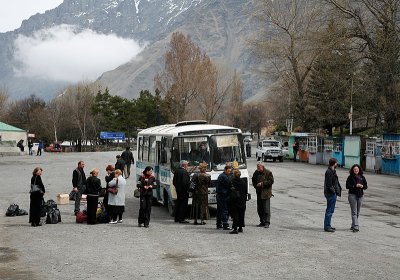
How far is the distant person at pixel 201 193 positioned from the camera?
592 inches

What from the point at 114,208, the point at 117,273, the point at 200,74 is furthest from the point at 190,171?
the point at 200,74

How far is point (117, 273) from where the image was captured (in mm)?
9625

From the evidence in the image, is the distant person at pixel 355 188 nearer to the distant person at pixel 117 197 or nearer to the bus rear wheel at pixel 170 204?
the bus rear wheel at pixel 170 204

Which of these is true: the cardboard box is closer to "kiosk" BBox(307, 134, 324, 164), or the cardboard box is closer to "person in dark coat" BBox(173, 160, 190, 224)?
"person in dark coat" BBox(173, 160, 190, 224)

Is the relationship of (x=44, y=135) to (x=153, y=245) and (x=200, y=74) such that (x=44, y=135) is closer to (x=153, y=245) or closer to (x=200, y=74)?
(x=200, y=74)

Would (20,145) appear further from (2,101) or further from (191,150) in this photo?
(191,150)

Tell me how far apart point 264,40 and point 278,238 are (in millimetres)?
46184

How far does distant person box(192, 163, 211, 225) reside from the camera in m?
15.0

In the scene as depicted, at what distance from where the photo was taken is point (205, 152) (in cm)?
1664

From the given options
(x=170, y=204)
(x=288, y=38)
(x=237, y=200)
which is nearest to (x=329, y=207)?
(x=237, y=200)

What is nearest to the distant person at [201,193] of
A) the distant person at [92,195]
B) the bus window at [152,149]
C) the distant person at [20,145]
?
the distant person at [92,195]

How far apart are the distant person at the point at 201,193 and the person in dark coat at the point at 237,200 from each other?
1413 mm

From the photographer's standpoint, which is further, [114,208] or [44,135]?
[44,135]

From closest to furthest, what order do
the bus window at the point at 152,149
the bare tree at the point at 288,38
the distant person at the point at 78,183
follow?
the distant person at the point at 78,183 → the bus window at the point at 152,149 → the bare tree at the point at 288,38
